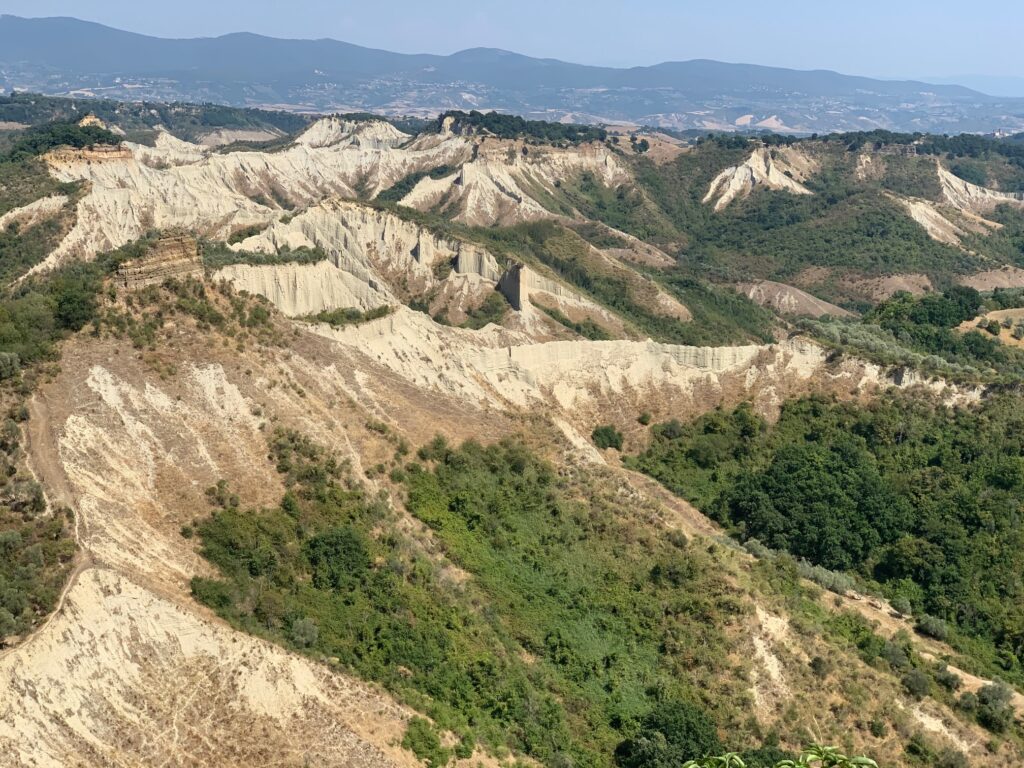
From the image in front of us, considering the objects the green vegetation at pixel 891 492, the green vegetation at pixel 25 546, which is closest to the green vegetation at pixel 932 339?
the green vegetation at pixel 891 492

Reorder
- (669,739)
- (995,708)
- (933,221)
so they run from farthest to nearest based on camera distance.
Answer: (933,221) < (995,708) < (669,739)

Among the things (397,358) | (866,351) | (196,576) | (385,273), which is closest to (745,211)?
(385,273)

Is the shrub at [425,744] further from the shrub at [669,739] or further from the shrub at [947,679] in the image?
the shrub at [947,679]

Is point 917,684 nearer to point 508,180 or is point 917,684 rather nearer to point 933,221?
point 508,180

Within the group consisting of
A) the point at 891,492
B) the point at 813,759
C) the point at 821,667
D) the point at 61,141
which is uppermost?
the point at 61,141

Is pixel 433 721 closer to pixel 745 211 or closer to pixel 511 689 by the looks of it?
pixel 511 689

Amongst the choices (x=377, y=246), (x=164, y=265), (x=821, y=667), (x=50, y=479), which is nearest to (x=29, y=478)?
(x=50, y=479)
